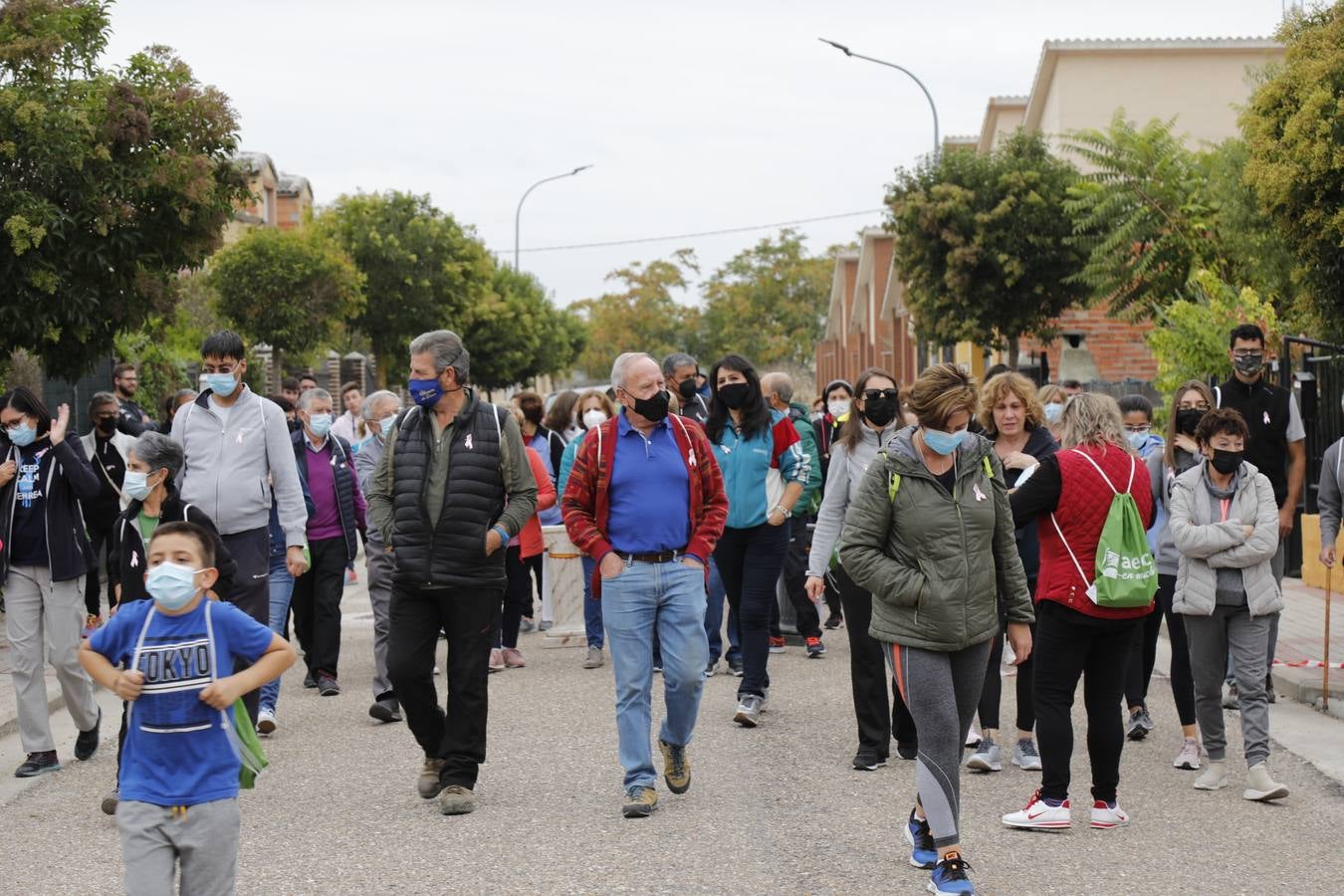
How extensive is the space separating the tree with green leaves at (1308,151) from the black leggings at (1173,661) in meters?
3.79

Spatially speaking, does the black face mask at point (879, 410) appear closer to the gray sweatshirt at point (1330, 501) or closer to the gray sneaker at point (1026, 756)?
the gray sneaker at point (1026, 756)

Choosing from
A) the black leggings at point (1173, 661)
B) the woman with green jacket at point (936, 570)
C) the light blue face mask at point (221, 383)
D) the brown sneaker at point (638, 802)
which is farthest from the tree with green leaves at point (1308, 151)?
the light blue face mask at point (221, 383)

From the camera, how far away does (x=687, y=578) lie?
23.7 ft

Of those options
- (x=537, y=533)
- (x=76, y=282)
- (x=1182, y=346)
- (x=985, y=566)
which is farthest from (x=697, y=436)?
(x=1182, y=346)

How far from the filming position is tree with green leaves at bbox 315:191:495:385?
160 ft

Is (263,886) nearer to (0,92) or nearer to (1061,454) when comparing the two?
(1061,454)

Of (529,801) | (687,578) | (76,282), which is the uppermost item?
(76,282)

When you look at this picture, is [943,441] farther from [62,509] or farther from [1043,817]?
[62,509]

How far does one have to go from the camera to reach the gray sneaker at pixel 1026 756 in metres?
8.05

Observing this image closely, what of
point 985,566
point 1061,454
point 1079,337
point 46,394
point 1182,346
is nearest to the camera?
point 985,566

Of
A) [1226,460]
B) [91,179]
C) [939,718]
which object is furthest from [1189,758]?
[91,179]

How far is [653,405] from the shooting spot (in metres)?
7.15

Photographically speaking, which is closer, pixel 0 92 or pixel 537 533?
pixel 537 533

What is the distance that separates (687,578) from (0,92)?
8.47 metres
